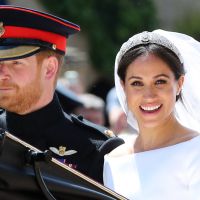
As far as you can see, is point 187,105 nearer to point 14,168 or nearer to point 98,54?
point 14,168

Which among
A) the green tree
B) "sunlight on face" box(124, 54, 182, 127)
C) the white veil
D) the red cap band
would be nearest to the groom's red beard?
the red cap band

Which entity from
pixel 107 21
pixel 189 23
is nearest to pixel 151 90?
pixel 189 23

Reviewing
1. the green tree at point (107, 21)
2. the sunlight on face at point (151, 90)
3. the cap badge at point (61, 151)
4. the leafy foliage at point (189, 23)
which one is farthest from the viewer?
the green tree at point (107, 21)

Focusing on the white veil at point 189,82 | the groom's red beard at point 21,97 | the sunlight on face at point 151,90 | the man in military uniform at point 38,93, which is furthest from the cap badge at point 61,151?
the sunlight on face at point 151,90

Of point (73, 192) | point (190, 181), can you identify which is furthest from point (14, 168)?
point (190, 181)

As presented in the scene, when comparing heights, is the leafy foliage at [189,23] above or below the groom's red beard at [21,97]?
above

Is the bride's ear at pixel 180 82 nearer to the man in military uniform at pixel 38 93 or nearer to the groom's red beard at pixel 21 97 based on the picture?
the man in military uniform at pixel 38 93

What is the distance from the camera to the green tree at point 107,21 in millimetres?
21766

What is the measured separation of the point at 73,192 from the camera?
2650 mm

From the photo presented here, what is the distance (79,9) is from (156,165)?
726 inches

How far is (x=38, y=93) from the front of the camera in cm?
378

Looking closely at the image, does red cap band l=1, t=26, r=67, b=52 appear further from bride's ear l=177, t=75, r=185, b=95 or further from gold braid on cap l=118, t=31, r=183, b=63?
bride's ear l=177, t=75, r=185, b=95

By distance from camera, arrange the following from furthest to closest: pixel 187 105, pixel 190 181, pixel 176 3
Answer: pixel 176 3 → pixel 187 105 → pixel 190 181

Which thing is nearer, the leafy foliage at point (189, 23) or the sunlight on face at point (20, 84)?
the sunlight on face at point (20, 84)
